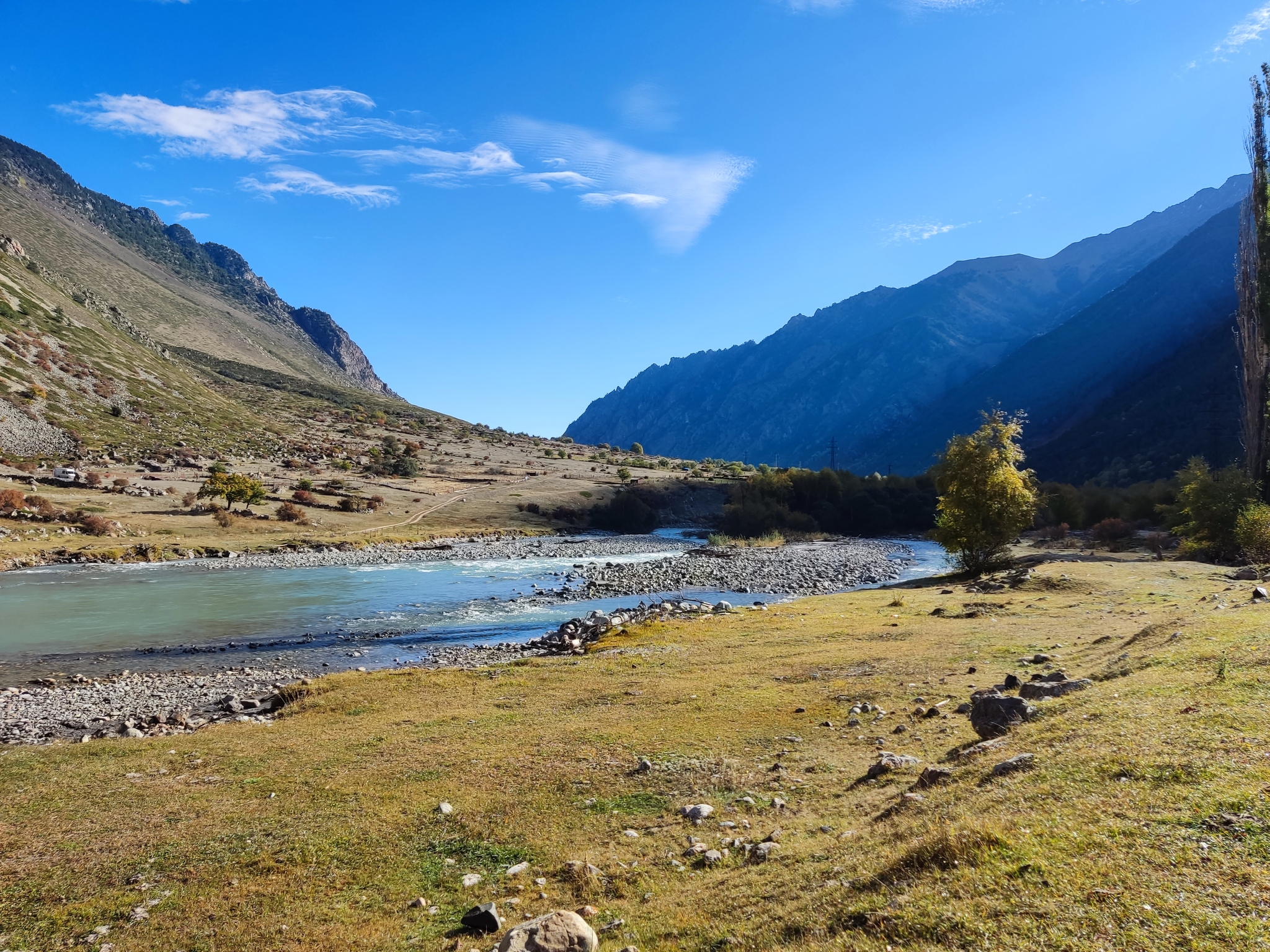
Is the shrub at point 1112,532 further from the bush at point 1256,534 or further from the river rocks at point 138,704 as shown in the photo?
the river rocks at point 138,704

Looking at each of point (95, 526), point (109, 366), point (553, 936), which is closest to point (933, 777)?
point (553, 936)

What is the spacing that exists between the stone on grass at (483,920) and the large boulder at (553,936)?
88 cm

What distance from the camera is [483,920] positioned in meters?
7.13

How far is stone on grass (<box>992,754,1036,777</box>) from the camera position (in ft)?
25.5

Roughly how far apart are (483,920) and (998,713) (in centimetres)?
820

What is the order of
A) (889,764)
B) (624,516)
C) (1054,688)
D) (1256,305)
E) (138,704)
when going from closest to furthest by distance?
1. (889,764)
2. (1054,688)
3. (138,704)
4. (1256,305)
5. (624,516)

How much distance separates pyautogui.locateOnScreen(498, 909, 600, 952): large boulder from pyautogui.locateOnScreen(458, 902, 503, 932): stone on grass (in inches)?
34.5

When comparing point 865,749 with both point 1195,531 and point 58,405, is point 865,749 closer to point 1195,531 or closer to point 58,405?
point 1195,531

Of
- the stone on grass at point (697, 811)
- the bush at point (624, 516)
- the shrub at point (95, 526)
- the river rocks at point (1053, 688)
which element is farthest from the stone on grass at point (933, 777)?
the bush at point (624, 516)

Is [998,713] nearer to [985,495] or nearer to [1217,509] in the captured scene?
[985,495]

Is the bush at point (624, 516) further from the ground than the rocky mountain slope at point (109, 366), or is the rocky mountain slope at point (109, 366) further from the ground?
the rocky mountain slope at point (109, 366)

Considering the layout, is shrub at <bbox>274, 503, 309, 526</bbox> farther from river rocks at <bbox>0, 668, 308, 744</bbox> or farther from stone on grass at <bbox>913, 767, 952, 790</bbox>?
stone on grass at <bbox>913, 767, 952, 790</bbox>

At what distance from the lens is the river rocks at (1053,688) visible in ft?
37.0

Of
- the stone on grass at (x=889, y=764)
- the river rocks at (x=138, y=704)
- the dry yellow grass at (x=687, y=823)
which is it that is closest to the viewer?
the dry yellow grass at (x=687, y=823)
